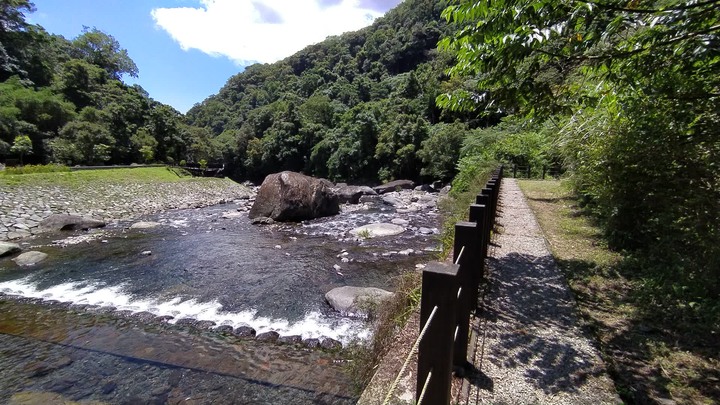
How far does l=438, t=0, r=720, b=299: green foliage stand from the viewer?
9.10ft

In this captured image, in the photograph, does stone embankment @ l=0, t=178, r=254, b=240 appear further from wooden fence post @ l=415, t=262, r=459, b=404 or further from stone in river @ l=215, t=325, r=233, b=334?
wooden fence post @ l=415, t=262, r=459, b=404

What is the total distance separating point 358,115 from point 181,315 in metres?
36.8

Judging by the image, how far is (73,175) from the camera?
20.7 m

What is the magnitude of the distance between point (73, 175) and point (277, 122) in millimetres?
33610

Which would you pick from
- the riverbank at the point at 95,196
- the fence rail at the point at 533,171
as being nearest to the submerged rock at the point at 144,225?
the riverbank at the point at 95,196

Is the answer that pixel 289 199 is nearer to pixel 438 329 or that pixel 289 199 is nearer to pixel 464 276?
pixel 464 276

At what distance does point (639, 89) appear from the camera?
3.75 metres

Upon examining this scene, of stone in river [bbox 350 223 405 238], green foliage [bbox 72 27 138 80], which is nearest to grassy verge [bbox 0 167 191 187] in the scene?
stone in river [bbox 350 223 405 238]

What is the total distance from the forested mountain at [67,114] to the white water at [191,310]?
2387cm

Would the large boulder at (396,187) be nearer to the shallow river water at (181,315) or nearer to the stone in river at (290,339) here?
the shallow river water at (181,315)

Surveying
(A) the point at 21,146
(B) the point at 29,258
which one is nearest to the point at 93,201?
(B) the point at 29,258

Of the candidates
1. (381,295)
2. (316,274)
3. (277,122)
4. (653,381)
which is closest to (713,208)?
(653,381)

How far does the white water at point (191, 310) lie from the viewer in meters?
6.11

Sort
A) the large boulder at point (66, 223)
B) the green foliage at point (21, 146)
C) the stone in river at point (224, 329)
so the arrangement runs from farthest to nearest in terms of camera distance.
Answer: the green foliage at point (21, 146)
the large boulder at point (66, 223)
the stone in river at point (224, 329)
